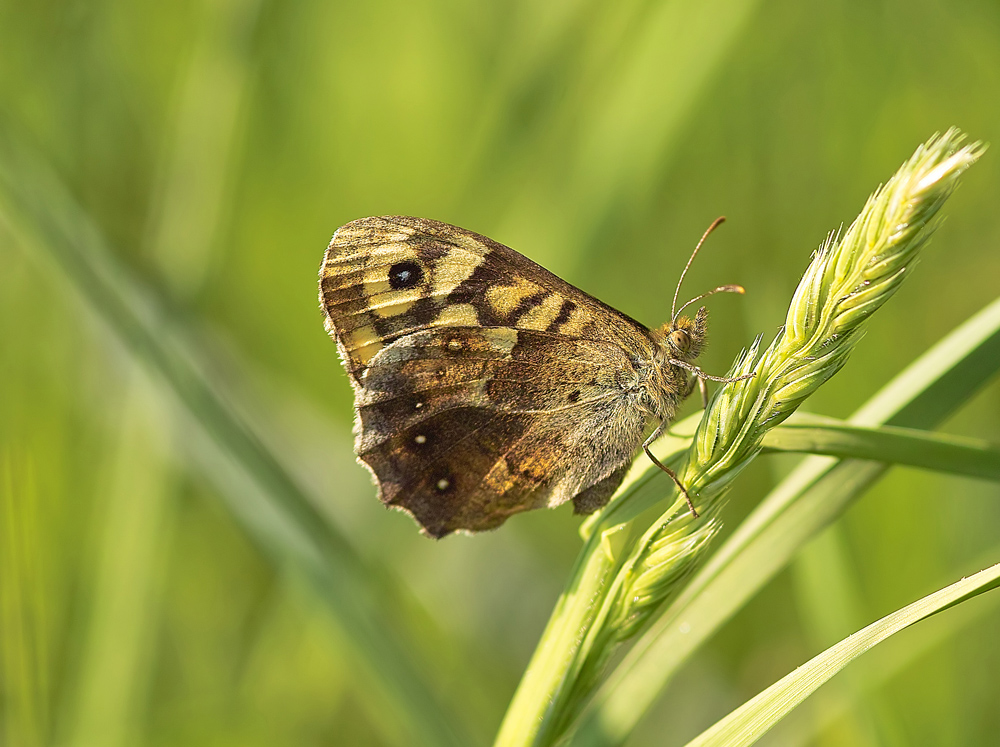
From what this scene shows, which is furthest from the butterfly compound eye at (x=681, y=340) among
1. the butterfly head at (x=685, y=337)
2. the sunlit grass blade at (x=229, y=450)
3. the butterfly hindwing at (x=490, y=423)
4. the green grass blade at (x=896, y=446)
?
the sunlit grass blade at (x=229, y=450)

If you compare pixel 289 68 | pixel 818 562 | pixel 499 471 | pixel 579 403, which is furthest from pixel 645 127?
pixel 289 68

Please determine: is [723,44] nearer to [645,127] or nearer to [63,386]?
[645,127]

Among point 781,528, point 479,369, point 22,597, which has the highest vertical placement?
point 479,369

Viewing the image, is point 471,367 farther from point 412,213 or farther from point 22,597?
point 412,213

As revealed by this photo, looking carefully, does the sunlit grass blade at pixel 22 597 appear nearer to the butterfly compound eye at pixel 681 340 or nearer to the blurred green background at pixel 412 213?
the blurred green background at pixel 412 213

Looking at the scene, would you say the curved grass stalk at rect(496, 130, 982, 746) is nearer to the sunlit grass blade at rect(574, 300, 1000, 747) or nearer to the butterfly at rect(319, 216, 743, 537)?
the sunlit grass blade at rect(574, 300, 1000, 747)

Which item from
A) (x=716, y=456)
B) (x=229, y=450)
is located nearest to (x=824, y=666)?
(x=716, y=456)
